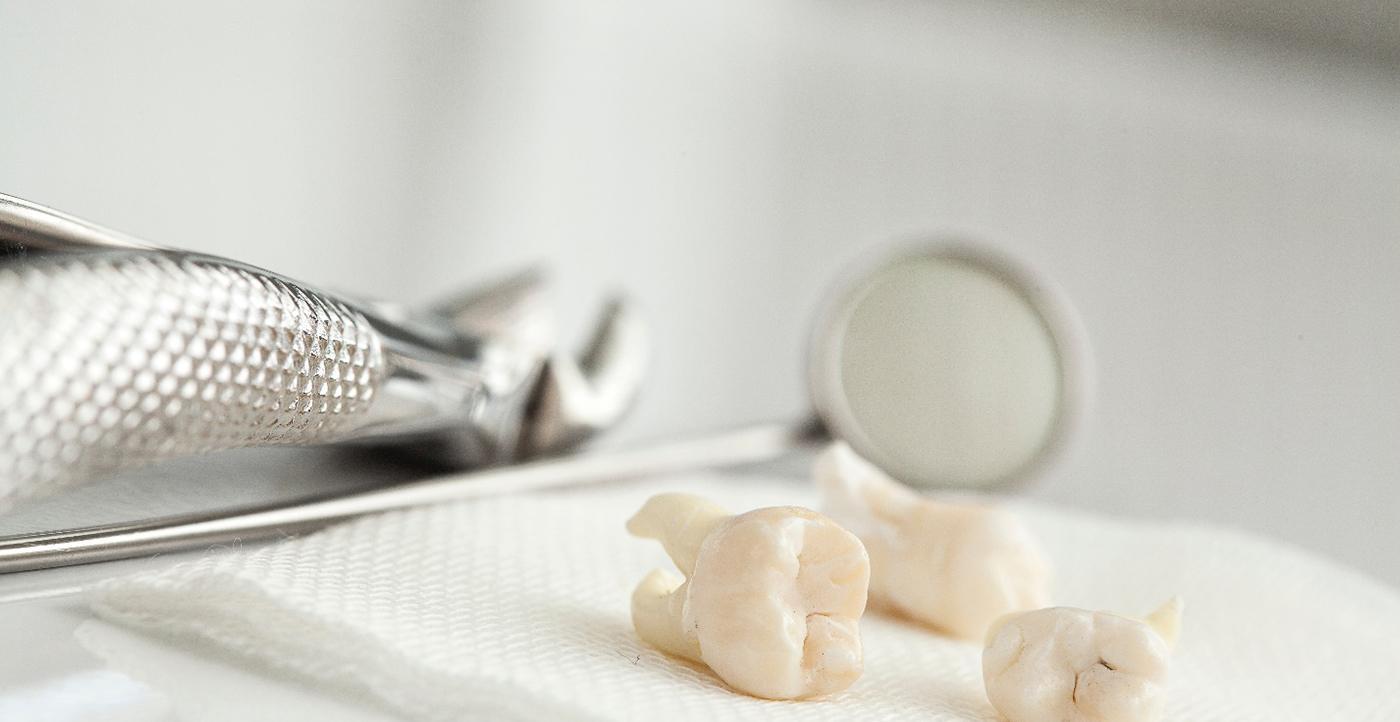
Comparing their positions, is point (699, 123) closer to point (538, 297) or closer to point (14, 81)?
point (538, 297)

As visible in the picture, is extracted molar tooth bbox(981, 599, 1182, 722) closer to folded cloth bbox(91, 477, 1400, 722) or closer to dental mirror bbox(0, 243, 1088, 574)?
folded cloth bbox(91, 477, 1400, 722)

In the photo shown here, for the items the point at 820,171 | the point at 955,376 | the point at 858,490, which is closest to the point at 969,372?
the point at 955,376

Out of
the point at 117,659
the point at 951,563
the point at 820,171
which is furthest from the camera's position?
the point at 820,171

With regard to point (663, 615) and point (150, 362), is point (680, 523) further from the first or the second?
point (150, 362)

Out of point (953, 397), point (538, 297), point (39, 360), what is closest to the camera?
point (39, 360)

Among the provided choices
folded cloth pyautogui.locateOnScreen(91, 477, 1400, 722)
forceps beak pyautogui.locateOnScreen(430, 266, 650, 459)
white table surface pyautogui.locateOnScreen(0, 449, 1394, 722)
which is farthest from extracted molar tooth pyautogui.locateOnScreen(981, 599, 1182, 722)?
forceps beak pyautogui.locateOnScreen(430, 266, 650, 459)

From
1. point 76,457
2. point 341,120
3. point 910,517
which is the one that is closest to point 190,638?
point 76,457
